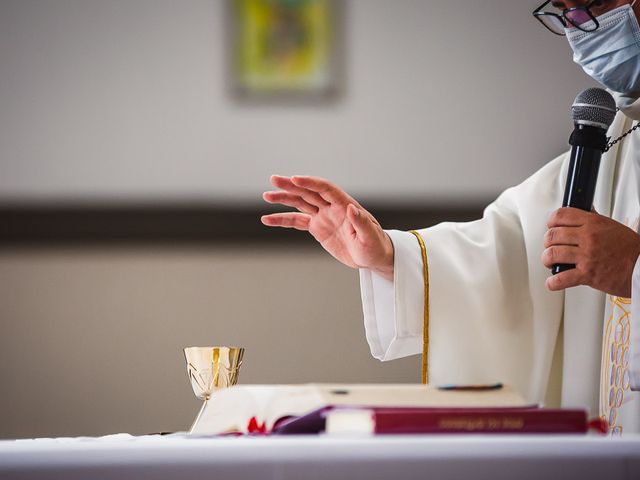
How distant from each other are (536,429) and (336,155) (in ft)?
11.8

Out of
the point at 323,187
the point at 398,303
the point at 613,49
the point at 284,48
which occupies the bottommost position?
the point at 398,303

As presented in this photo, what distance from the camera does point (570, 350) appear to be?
1.83m

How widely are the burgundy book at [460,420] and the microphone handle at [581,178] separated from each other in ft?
2.33

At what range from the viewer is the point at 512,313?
72.5 inches

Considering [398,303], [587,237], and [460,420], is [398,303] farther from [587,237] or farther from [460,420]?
[460,420]

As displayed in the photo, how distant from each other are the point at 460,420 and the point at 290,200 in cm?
96

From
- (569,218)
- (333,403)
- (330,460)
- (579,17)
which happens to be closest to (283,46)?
(579,17)

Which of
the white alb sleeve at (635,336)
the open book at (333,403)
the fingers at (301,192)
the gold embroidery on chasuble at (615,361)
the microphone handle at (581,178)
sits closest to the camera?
the open book at (333,403)

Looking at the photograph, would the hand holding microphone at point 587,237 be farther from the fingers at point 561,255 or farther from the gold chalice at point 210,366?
the gold chalice at point 210,366

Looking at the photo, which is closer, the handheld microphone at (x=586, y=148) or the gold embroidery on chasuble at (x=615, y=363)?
the handheld microphone at (x=586, y=148)

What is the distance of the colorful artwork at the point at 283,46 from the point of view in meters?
4.33

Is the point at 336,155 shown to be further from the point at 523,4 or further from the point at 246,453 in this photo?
the point at 246,453

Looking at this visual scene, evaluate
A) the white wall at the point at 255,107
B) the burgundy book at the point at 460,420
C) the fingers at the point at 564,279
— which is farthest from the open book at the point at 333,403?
the white wall at the point at 255,107

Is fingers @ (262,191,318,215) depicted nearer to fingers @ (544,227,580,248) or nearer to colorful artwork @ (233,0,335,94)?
fingers @ (544,227,580,248)
